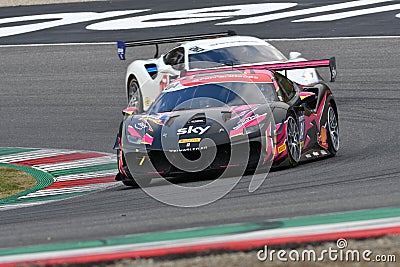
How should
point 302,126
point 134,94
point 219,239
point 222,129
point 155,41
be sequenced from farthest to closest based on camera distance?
1. point 134,94
2. point 155,41
3. point 302,126
4. point 222,129
5. point 219,239

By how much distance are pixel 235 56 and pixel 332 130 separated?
3.17m

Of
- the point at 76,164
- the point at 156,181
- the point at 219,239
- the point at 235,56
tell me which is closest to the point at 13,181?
the point at 76,164

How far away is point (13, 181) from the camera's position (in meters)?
12.0

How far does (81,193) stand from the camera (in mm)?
10586

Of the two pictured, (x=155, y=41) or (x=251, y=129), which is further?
(x=155, y=41)

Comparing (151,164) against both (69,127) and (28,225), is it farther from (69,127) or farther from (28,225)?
(69,127)

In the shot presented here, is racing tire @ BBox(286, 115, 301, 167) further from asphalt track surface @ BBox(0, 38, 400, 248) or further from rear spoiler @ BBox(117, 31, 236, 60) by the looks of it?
rear spoiler @ BBox(117, 31, 236, 60)

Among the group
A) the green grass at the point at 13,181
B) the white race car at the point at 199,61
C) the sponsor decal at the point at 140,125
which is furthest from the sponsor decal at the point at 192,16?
Answer: the sponsor decal at the point at 140,125

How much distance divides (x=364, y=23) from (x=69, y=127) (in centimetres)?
812

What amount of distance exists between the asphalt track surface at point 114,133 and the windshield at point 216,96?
33.6 inches

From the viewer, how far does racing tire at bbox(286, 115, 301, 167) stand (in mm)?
10050

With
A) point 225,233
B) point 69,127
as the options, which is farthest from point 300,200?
point 69,127

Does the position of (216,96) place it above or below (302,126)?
above

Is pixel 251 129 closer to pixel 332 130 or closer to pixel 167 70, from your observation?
pixel 332 130
